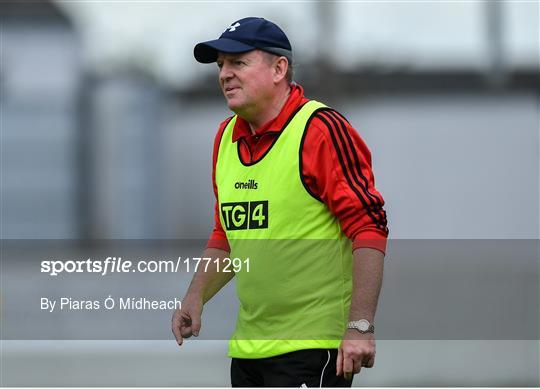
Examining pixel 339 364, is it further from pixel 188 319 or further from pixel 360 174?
pixel 188 319

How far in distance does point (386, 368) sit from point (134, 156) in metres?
2.89

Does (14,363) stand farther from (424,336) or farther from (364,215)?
(364,215)

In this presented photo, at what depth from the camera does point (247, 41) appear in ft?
11.5

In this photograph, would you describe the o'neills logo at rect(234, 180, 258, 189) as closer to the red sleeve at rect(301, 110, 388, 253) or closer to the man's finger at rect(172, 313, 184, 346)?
the red sleeve at rect(301, 110, 388, 253)

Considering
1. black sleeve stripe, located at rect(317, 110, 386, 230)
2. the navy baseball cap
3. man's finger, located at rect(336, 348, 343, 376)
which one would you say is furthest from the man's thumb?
the navy baseball cap

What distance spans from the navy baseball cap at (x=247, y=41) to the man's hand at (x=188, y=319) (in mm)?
862

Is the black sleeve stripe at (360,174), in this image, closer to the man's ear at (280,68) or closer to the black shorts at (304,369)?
the man's ear at (280,68)

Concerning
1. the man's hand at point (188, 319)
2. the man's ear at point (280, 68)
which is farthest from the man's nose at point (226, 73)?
the man's hand at point (188, 319)

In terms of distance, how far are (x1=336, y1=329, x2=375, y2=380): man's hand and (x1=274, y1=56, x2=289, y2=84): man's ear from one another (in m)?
0.90

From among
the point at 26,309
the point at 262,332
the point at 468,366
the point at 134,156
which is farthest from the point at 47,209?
the point at 262,332

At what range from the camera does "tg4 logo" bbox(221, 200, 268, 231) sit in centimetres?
344

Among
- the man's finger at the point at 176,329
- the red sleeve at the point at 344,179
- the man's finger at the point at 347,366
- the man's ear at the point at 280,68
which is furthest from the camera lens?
the man's finger at the point at 176,329

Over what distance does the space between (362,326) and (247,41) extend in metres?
1.02

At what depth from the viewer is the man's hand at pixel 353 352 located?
3.19 metres
